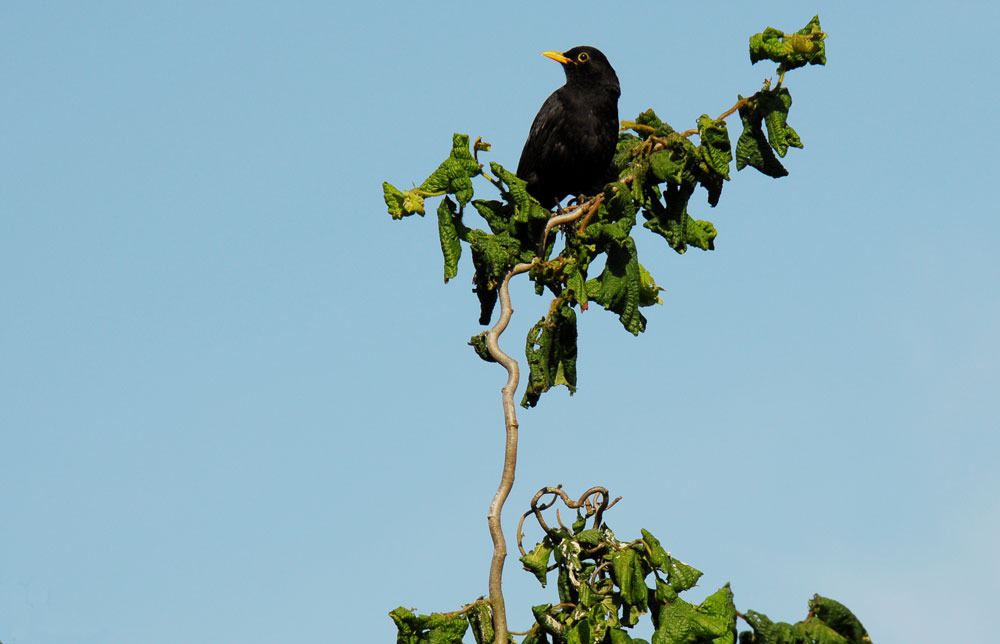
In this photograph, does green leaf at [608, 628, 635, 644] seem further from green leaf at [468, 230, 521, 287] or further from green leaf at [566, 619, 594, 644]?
green leaf at [468, 230, 521, 287]

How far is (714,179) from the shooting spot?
4.96 m

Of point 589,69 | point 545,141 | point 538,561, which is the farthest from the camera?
point 589,69

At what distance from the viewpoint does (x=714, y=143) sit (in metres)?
4.87

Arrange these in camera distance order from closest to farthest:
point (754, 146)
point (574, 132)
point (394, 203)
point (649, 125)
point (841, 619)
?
point (841, 619)
point (394, 203)
point (754, 146)
point (649, 125)
point (574, 132)

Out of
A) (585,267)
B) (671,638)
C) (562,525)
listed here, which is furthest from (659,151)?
(671,638)

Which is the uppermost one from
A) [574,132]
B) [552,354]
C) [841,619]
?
[574,132]

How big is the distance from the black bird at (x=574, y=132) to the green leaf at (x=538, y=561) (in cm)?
318


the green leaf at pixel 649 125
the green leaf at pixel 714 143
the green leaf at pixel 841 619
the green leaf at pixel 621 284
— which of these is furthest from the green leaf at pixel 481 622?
the green leaf at pixel 649 125

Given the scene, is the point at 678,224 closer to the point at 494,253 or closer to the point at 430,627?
the point at 494,253

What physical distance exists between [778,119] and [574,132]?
216cm

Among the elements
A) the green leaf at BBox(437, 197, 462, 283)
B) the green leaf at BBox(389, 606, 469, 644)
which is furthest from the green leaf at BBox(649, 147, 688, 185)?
the green leaf at BBox(389, 606, 469, 644)

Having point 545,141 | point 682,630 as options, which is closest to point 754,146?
point 682,630

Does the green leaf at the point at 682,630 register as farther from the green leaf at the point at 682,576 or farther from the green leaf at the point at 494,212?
the green leaf at the point at 494,212

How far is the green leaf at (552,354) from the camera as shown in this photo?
4.52 meters
